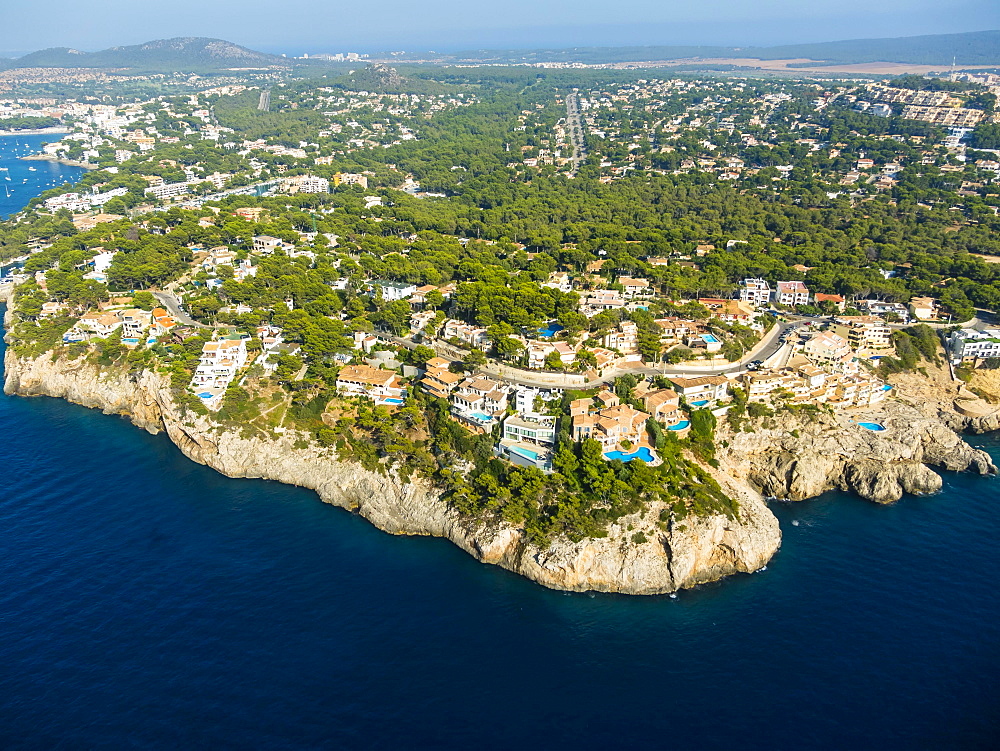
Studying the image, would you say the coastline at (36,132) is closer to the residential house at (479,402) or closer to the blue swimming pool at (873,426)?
the residential house at (479,402)

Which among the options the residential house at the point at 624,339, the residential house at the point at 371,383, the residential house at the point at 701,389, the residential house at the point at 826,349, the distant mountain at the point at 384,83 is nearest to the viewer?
the residential house at the point at 701,389

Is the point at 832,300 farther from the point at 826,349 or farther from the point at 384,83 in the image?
the point at 384,83

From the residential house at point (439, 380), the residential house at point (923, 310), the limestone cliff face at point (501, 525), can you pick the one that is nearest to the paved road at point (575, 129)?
the residential house at point (923, 310)

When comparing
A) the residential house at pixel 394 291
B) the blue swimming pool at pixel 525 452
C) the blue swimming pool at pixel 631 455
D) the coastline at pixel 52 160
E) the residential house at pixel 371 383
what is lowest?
the blue swimming pool at pixel 525 452

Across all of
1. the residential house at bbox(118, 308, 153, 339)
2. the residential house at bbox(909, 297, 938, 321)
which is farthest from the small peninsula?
the residential house at bbox(909, 297, 938, 321)

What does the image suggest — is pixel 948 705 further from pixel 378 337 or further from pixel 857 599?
pixel 378 337

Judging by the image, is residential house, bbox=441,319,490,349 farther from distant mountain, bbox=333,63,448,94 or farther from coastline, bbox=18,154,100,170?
distant mountain, bbox=333,63,448,94
